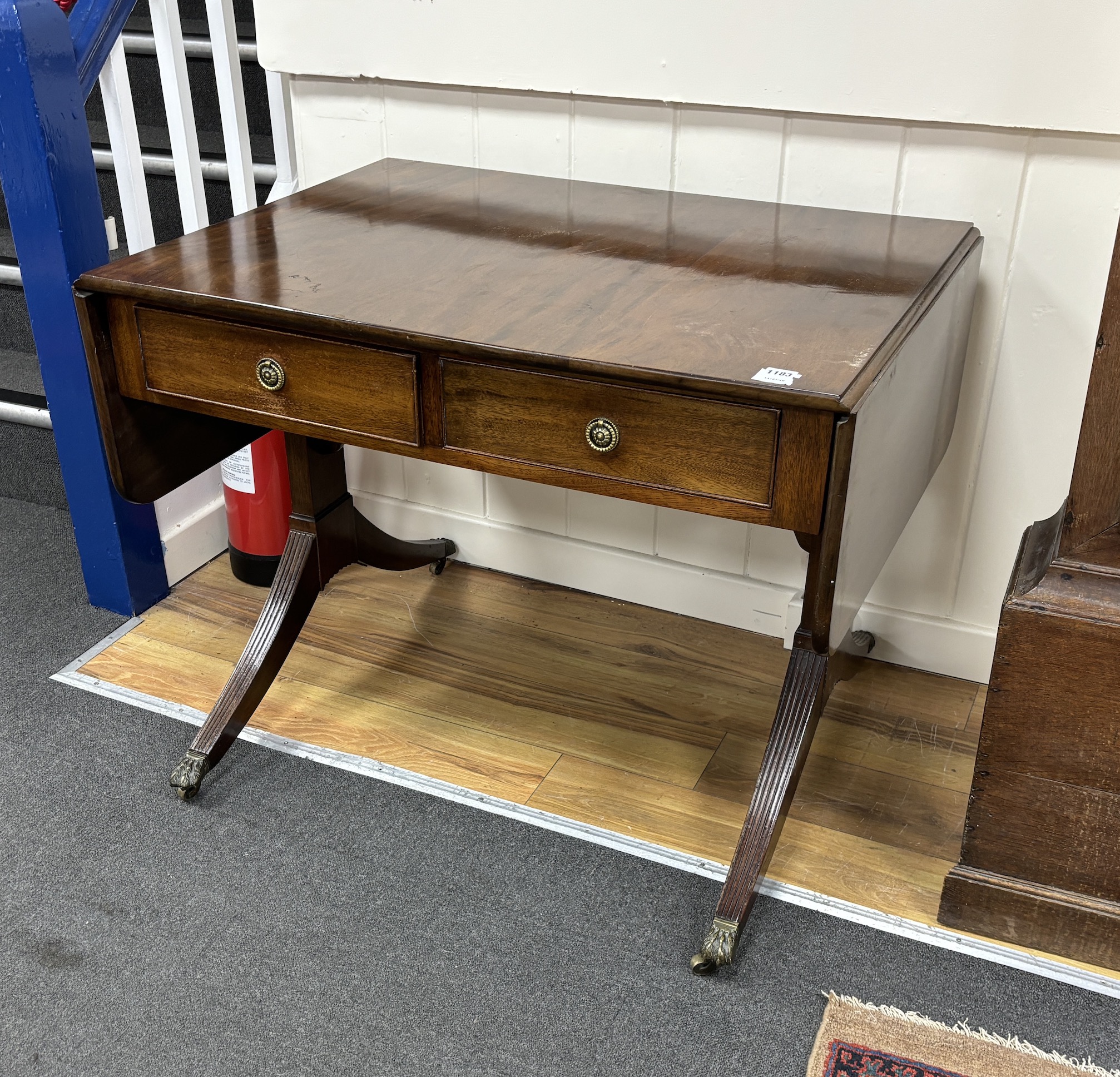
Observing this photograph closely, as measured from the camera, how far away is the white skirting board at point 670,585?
1.92 metres

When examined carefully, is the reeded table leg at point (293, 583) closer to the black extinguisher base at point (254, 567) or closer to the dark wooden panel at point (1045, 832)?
the black extinguisher base at point (254, 567)

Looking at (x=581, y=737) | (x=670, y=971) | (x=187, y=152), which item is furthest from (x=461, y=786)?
(x=187, y=152)

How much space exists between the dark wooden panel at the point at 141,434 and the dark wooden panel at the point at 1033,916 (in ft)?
3.75

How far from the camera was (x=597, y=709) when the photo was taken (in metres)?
1.86

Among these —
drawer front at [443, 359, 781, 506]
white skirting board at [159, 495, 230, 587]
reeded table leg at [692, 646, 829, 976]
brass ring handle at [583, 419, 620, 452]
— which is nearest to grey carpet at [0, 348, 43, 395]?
white skirting board at [159, 495, 230, 587]

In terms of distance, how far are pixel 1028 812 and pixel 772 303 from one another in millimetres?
671

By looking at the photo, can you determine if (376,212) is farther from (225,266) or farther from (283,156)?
(283,156)

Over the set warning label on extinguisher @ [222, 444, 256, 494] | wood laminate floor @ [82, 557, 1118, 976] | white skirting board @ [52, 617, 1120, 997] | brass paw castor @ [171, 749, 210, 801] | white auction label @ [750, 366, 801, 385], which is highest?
white auction label @ [750, 366, 801, 385]

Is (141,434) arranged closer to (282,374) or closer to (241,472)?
(282,374)

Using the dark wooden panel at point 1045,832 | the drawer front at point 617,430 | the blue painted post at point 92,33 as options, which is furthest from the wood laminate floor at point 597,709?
the blue painted post at point 92,33

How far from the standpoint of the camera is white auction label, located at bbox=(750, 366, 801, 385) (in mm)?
1128

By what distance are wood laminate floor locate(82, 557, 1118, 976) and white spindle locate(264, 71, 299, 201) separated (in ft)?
2.37

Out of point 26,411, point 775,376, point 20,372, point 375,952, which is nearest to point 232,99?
point 26,411

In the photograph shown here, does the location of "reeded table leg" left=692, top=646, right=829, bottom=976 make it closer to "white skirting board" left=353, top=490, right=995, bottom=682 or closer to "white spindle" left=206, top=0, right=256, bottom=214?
"white skirting board" left=353, top=490, right=995, bottom=682
